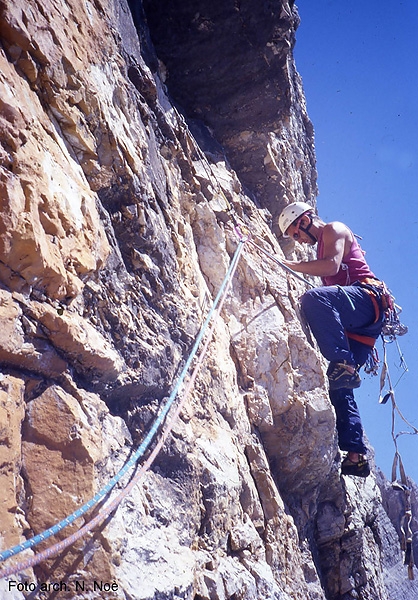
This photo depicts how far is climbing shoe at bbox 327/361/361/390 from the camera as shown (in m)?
5.04

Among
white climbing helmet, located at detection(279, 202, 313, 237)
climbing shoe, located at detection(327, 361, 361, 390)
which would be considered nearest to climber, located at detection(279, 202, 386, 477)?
climbing shoe, located at detection(327, 361, 361, 390)

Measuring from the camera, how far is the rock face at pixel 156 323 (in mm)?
2352

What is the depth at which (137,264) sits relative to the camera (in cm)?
357

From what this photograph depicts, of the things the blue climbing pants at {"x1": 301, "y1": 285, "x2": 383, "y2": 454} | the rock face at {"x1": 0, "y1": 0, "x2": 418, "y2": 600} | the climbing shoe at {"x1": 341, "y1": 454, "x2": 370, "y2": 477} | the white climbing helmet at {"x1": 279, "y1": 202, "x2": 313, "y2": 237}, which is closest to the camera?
the rock face at {"x1": 0, "y1": 0, "x2": 418, "y2": 600}

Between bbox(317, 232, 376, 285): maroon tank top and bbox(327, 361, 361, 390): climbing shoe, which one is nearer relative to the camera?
bbox(327, 361, 361, 390): climbing shoe

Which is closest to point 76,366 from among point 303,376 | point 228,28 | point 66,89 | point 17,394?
point 17,394

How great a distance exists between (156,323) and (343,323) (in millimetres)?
2556

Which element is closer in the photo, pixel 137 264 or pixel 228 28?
pixel 137 264

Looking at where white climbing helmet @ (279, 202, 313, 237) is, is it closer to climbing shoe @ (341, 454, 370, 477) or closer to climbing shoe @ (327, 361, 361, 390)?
climbing shoe @ (327, 361, 361, 390)

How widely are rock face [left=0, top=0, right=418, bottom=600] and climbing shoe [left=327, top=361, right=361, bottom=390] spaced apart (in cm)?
37

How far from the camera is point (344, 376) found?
5.08 meters

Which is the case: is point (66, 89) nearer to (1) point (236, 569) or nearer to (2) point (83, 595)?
(2) point (83, 595)

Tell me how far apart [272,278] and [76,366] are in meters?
3.63

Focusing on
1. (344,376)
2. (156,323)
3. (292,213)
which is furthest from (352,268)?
(156,323)
